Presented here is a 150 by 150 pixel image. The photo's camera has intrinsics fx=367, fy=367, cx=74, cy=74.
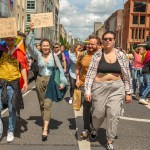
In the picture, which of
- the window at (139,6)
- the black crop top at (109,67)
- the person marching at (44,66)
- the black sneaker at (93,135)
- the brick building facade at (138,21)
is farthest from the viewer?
the window at (139,6)

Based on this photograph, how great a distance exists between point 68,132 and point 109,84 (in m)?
Answer: 1.61

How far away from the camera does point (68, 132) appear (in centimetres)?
661

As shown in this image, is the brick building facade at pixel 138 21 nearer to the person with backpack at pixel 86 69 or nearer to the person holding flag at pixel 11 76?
the person with backpack at pixel 86 69

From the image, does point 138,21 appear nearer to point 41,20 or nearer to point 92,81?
point 41,20

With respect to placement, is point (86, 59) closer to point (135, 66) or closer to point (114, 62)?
point (114, 62)

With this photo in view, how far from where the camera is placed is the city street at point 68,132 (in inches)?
225

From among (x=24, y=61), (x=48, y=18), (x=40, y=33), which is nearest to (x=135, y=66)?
(x=48, y=18)

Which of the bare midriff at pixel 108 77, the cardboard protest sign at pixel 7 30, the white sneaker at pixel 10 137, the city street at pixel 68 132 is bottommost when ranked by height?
the city street at pixel 68 132

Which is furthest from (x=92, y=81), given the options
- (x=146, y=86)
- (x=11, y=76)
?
(x=146, y=86)

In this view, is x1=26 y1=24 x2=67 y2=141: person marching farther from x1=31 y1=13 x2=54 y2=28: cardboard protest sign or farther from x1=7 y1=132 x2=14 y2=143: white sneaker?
x1=7 y1=132 x2=14 y2=143: white sneaker

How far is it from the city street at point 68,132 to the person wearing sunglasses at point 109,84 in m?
0.54

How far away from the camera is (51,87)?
20.8 ft

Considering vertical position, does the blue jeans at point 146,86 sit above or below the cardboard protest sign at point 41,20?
below

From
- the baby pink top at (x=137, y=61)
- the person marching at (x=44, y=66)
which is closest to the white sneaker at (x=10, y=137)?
the person marching at (x=44, y=66)
